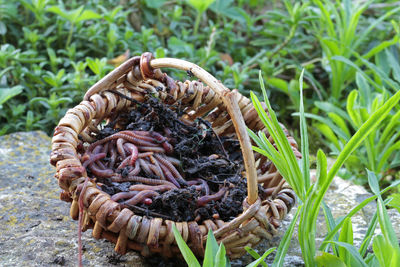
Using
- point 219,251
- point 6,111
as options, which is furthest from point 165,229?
point 6,111

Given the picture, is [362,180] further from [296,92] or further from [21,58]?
[21,58]

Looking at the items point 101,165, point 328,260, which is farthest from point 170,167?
point 328,260

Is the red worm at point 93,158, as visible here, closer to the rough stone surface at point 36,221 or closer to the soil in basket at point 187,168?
the soil in basket at point 187,168

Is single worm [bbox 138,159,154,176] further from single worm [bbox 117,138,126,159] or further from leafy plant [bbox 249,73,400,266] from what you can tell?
leafy plant [bbox 249,73,400,266]

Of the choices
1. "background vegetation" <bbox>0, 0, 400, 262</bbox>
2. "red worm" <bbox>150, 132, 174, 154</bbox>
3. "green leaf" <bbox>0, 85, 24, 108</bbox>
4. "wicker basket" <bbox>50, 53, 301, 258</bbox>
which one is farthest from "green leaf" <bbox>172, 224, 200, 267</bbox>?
"green leaf" <bbox>0, 85, 24, 108</bbox>

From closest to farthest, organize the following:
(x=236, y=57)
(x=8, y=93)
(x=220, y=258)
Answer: (x=220, y=258)
(x=8, y=93)
(x=236, y=57)

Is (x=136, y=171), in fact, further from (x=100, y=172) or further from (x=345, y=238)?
(x=345, y=238)
